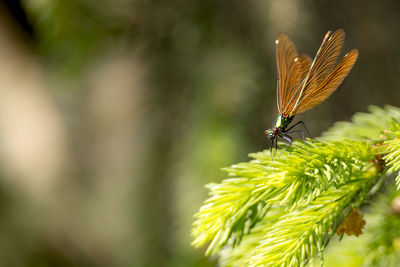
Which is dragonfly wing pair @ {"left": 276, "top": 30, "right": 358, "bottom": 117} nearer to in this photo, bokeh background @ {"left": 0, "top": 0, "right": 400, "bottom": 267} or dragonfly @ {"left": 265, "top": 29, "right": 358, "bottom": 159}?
dragonfly @ {"left": 265, "top": 29, "right": 358, "bottom": 159}

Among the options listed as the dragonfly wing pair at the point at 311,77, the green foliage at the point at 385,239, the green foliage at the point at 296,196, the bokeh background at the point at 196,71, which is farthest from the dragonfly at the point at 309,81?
the bokeh background at the point at 196,71

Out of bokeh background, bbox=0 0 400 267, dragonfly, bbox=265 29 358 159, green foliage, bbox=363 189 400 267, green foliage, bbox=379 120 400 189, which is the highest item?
bokeh background, bbox=0 0 400 267

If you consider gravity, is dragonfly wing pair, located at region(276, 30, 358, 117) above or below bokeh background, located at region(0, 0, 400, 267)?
below

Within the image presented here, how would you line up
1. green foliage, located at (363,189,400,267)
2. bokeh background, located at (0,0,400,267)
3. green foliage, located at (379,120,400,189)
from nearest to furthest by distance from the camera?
green foliage, located at (379,120,400,189) → green foliage, located at (363,189,400,267) → bokeh background, located at (0,0,400,267)

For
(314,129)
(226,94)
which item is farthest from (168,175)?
(314,129)

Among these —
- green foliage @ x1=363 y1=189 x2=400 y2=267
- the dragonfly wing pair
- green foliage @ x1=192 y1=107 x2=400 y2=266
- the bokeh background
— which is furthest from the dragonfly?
the bokeh background

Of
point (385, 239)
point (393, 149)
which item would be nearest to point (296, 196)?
point (393, 149)

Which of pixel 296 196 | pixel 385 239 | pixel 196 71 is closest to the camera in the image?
pixel 296 196

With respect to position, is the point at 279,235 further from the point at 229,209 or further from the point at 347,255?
the point at 347,255

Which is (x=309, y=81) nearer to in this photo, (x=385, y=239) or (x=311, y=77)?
(x=311, y=77)

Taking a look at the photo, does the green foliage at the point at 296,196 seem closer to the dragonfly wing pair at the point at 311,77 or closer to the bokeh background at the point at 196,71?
the dragonfly wing pair at the point at 311,77
